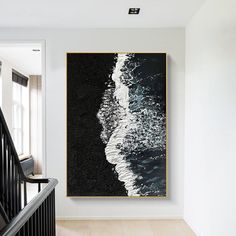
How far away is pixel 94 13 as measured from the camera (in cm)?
418

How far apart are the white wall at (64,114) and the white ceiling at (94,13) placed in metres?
0.15

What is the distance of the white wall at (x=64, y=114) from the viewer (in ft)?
15.8

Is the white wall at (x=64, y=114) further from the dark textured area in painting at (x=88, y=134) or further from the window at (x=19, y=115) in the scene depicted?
the window at (x=19, y=115)

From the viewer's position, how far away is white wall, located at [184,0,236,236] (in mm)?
3064

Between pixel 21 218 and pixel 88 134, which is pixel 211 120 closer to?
pixel 88 134

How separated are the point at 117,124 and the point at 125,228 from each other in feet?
4.16

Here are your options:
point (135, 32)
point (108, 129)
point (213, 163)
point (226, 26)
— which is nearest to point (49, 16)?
point (135, 32)

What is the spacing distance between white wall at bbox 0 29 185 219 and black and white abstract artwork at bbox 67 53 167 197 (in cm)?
12

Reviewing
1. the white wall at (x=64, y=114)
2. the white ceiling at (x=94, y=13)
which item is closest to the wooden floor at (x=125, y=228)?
the white wall at (x=64, y=114)

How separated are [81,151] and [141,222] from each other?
45.7 inches

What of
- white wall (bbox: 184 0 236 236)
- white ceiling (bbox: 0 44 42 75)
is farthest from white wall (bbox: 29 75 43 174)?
white wall (bbox: 184 0 236 236)

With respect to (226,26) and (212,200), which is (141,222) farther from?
(226,26)

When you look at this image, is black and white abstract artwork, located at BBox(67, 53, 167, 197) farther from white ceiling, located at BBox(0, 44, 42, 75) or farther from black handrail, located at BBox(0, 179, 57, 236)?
black handrail, located at BBox(0, 179, 57, 236)

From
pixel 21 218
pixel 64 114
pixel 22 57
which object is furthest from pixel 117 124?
pixel 22 57
